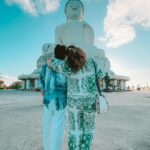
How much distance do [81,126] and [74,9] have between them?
28.4 m

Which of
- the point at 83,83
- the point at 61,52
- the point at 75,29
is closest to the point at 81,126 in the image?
the point at 83,83

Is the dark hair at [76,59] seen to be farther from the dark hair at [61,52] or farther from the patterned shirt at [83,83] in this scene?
the dark hair at [61,52]

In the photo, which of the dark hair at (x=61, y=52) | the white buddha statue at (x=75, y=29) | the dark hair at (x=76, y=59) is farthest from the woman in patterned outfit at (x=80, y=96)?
the white buddha statue at (x=75, y=29)

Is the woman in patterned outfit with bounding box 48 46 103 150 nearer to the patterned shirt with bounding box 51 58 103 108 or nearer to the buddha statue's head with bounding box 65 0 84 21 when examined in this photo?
the patterned shirt with bounding box 51 58 103 108

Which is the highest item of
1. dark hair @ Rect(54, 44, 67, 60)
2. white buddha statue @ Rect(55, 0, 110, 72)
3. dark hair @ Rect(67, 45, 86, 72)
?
white buddha statue @ Rect(55, 0, 110, 72)

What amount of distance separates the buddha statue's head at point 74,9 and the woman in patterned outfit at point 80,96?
91.8 feet

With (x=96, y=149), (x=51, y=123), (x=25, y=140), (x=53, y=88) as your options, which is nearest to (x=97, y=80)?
(x=53, y=88)

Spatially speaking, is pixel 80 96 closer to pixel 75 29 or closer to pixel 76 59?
pixel 76 59

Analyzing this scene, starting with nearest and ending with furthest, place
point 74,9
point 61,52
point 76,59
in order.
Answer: point 76,59 → point 61,52 → point 74,9

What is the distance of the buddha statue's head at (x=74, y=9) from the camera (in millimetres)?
29786

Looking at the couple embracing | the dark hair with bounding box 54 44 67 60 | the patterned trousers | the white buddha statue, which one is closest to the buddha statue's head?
the white buddha statue

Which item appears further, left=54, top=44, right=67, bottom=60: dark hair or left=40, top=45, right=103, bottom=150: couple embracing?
left=54, top=44, right=67, bottom=60: dark hair

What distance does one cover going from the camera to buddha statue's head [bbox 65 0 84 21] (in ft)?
97.7

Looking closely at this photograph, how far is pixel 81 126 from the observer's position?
2.89 metres
